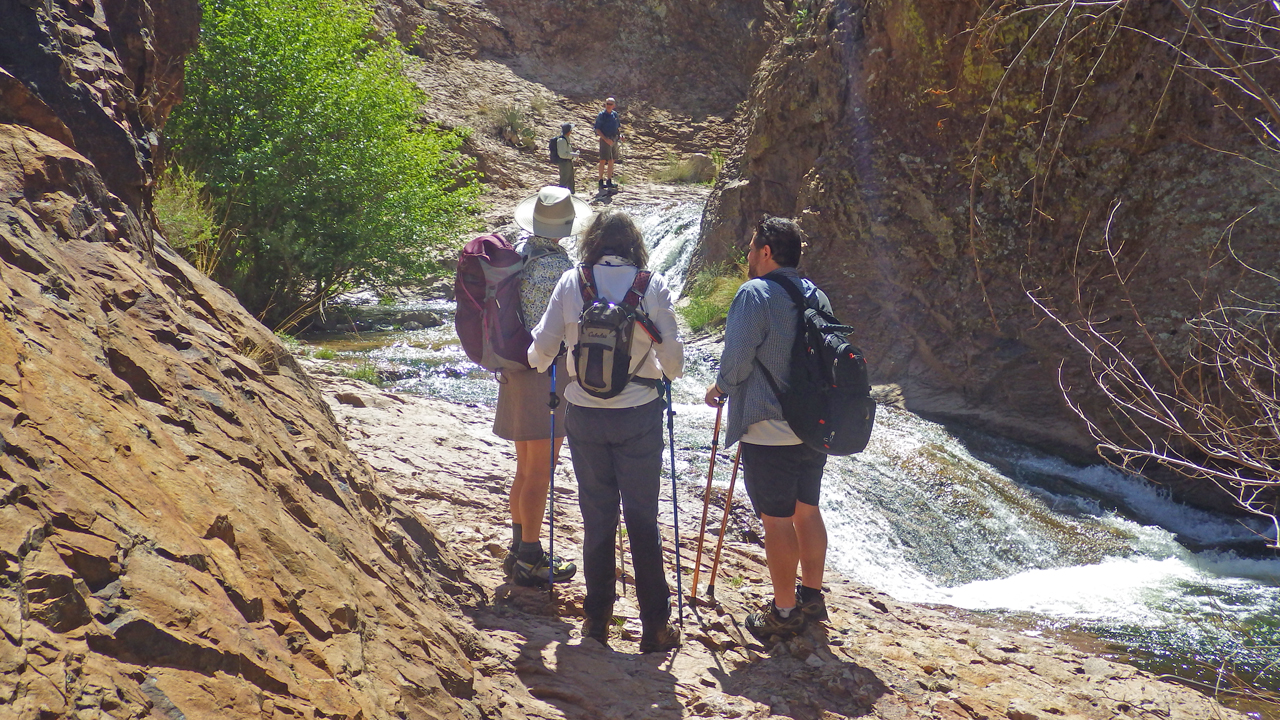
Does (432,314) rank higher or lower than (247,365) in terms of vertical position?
lower

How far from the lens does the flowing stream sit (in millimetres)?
5953

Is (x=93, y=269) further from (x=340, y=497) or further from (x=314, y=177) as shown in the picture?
(x=314, y=177)

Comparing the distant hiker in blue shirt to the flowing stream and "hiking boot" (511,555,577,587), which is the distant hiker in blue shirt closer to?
the flowing stream

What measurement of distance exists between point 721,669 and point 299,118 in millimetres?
10499

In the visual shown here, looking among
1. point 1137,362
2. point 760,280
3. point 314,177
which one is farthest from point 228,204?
point 1137,362

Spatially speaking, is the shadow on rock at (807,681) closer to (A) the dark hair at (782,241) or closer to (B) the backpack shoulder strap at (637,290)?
(B) the backpack shoulder strap at (637,290)

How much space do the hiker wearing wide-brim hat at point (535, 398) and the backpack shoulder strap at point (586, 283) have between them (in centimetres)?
44

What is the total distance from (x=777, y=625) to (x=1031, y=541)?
163 inches

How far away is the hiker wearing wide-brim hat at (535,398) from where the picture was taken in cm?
413

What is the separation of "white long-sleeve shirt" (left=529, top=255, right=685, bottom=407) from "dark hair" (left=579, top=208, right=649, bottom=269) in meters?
0.04

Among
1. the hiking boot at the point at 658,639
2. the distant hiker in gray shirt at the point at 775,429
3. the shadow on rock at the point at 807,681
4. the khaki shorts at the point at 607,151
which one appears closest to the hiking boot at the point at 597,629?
→ the hiking boot at the point at 658,639

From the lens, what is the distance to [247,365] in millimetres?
3164

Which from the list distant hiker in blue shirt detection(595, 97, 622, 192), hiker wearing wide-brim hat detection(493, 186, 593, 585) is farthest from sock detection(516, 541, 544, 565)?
distant hiker in blue shirt detection(595, 97, 622, 192)

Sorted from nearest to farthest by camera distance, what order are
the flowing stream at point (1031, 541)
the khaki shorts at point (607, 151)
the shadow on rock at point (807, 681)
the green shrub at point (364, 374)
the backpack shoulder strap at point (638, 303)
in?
the backpack shoulder strap at point (638, 303) < the shadow on rock at point (807, 681) < the flowing stream at point (1031, 541) < the green shrub at point (364, 374) < the khaki shorts at point (607, 151)
